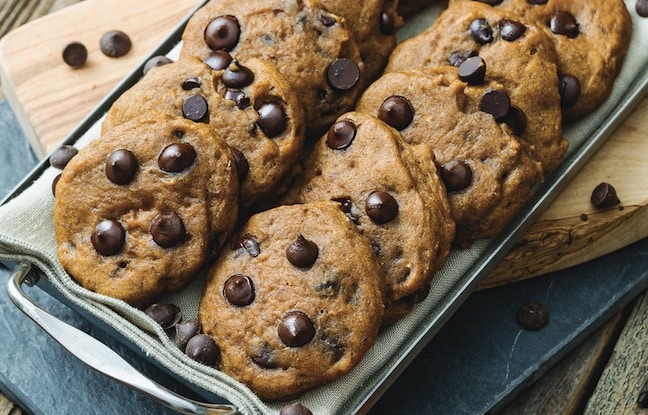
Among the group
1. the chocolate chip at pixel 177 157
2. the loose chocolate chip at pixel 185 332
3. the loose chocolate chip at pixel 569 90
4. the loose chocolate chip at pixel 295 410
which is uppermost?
the chocolate chip at pixel 177 157

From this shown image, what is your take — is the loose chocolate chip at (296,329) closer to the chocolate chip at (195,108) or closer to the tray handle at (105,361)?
the tray handle at (105,361)

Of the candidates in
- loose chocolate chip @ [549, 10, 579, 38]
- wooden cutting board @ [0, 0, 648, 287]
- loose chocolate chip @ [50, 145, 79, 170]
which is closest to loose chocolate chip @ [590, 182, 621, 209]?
wooden cutting board @ [0, 0, 648, 287]

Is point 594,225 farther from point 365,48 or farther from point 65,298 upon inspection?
point 65,298

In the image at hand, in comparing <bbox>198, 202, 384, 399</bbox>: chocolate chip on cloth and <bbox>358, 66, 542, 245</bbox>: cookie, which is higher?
<bbox>358, 66, 542, 245</bbox>: cookie

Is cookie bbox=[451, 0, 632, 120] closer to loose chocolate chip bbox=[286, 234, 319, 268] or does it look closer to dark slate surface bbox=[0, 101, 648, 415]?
dark slate surface bbox=[0, 101, 648, 415]

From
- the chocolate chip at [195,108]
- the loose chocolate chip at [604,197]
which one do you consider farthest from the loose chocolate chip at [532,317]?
the chocolate chip at [195,108]
